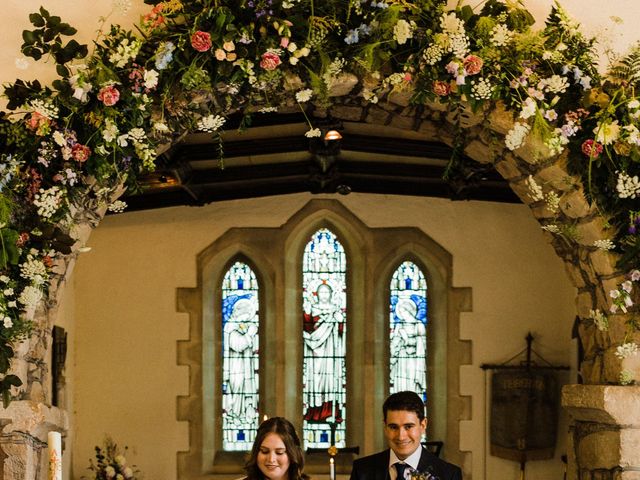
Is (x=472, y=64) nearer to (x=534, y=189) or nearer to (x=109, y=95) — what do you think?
(x=534, y=189)

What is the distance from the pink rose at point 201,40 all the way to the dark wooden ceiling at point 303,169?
2.27 m

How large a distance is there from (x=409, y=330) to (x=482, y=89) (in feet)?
16.0

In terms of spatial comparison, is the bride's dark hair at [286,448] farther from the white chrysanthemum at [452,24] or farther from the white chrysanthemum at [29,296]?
the white chrysanthemum at [452,24]

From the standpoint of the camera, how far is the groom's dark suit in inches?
146

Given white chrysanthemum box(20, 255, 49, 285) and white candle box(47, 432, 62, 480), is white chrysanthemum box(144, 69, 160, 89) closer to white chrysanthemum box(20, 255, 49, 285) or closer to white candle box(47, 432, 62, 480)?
white chrysanthemum box(20, 255, 49, 285)

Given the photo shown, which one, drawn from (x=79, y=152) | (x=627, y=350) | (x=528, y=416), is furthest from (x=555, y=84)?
(x=528, y=416)

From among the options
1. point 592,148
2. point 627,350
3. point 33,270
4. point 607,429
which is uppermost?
point 592,148

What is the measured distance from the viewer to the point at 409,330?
30.3ft

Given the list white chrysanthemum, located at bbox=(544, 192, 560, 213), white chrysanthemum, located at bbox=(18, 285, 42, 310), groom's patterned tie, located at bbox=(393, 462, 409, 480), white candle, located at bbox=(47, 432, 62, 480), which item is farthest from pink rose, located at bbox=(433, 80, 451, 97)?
white candle, located at bbox=(47, 432, 62, 480)

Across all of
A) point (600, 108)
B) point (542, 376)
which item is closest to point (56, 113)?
point (600, 108)

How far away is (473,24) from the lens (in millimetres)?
4598

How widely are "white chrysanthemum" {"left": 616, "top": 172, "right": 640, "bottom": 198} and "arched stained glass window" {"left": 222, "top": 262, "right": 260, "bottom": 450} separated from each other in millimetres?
5035

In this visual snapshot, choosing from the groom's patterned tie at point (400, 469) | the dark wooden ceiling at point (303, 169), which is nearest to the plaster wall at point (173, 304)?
the dark wooden ceiling at point (303, 169)

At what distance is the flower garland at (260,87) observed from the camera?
442 cm
